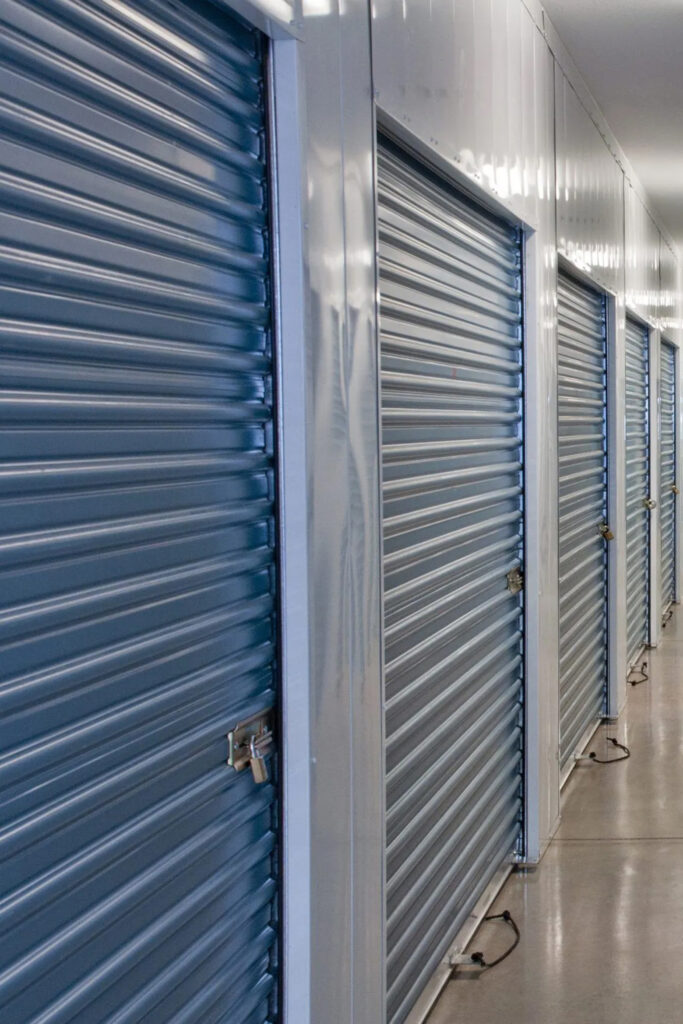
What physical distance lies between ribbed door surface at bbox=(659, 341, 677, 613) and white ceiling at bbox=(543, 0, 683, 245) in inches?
141

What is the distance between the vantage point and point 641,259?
29.4ft

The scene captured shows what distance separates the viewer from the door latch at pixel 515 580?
180 inches

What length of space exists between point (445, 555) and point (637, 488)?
5663 mm

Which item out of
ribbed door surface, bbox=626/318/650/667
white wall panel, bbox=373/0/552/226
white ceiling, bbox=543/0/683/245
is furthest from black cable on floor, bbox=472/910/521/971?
ribbed door surface, bbox=626/318/650/667

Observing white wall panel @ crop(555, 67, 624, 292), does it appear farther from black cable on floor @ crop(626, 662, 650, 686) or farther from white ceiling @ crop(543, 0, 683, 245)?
black cable on floor @ crop(626, 662, 650, 686)

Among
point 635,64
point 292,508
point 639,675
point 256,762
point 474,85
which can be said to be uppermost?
point 635,64

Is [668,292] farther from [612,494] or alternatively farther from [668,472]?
[612,494]

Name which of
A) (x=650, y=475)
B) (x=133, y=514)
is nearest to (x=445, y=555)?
(x=133, y=514)

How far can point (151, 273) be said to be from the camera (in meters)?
1.91

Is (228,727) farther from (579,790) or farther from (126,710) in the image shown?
(579,790)

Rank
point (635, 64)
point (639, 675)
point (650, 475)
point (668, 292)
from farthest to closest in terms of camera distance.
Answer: point (668, 292), point (650, 475), point (639, 675), point (635, 64)

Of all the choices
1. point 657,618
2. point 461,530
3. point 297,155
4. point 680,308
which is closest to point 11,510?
point 297,155

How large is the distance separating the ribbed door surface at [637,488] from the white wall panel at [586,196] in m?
1.31

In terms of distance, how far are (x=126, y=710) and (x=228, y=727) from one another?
402mm
